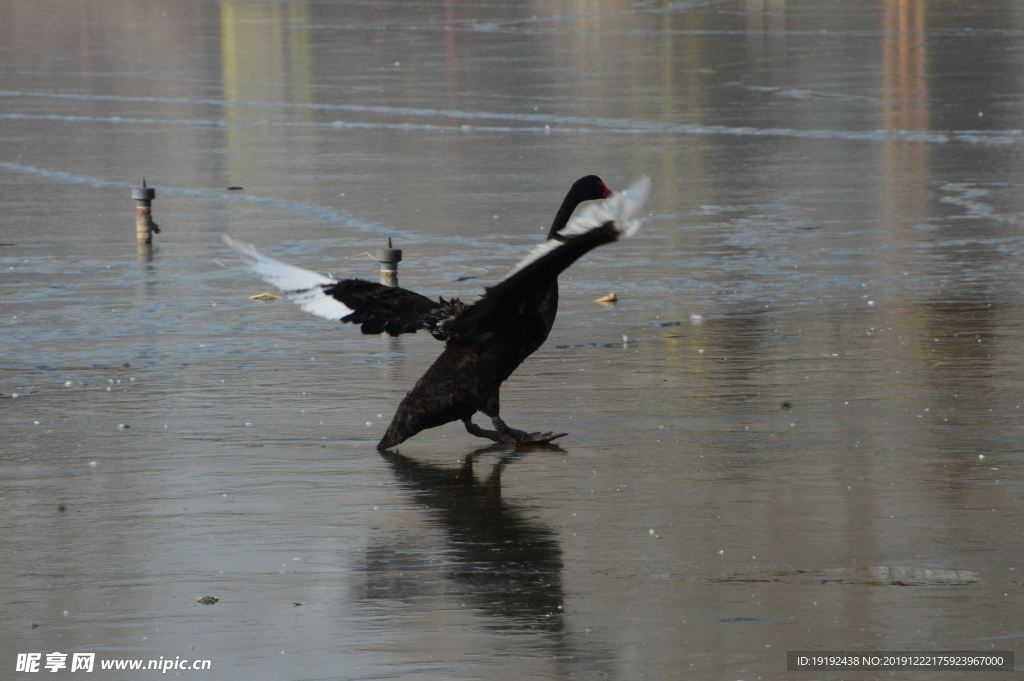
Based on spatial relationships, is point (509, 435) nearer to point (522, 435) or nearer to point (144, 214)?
point (522, 435)

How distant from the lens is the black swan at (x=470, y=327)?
316 inches

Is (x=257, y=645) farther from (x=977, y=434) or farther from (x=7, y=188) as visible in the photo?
(x=7, y=188)

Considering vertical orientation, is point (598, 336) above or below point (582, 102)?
below

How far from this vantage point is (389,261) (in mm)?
11664

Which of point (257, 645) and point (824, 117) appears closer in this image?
point (257, 645)

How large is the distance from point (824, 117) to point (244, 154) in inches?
326

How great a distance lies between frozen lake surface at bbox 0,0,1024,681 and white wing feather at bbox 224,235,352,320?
2.06 ft

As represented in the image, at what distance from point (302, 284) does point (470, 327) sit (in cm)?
145

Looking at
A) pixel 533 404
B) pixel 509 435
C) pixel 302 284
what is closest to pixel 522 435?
pixel 509 435

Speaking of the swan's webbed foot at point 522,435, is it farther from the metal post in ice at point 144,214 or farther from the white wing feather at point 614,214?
the metal post in ice at point 144,214

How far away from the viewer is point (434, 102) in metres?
26.3

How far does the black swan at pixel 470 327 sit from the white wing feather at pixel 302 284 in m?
0.01

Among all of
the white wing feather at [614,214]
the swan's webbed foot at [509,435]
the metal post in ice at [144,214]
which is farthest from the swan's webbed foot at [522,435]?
the metal post in ice at [144,214]

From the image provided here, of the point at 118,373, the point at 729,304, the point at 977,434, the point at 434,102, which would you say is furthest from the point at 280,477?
the point at 434,102
